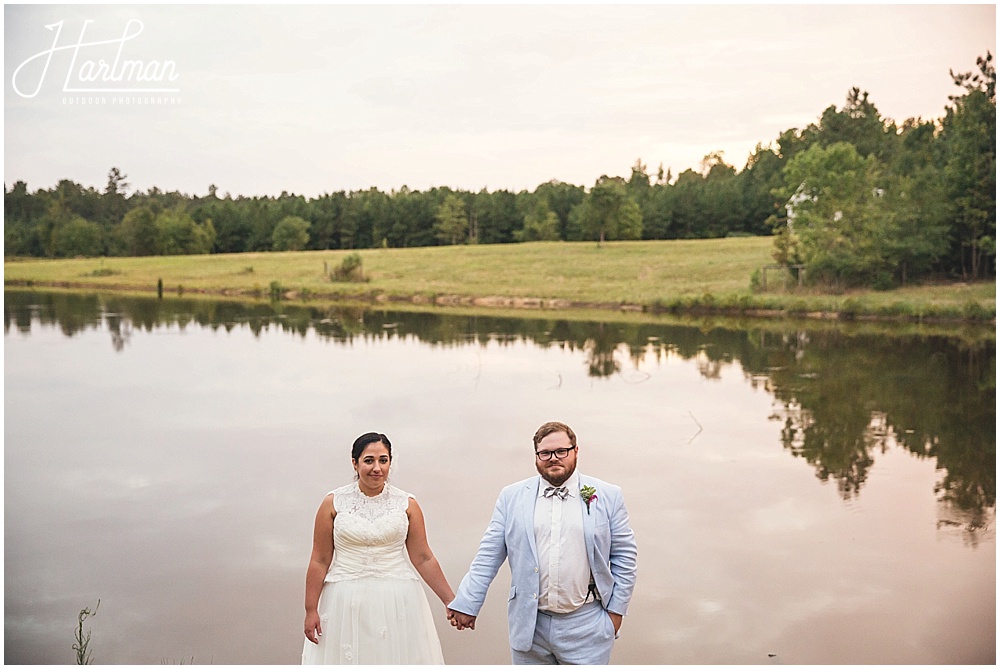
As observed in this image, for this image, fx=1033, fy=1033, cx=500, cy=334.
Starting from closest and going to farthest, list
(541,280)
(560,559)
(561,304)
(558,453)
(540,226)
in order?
(558,453), (560,559), (561,304), (541,280), (540,226)

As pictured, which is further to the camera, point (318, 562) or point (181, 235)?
point (181, 235)

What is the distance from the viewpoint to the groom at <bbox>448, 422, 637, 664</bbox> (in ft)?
14.5

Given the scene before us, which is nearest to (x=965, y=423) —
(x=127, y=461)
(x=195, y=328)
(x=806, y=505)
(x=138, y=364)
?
(x=806, y=505)

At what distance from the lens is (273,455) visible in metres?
14.4

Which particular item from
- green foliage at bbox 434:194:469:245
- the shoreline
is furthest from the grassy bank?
green foliage at bbox 434:194:469:245

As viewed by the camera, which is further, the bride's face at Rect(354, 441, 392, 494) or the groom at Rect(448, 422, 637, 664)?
the bride's face at Rect(354, 441, 392, 494)

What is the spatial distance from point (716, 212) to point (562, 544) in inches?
3146

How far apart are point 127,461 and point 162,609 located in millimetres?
6196

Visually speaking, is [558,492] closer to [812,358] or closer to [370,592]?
[370,592]

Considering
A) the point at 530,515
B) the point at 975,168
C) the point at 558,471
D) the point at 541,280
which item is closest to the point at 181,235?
the point at 541,280

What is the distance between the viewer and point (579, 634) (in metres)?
4.51

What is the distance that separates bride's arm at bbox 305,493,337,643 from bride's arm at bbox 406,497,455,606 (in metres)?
0.38

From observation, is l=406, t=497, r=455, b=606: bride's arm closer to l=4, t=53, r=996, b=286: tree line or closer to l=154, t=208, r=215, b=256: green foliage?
l=4, t=53, r=996, b=286: tree line

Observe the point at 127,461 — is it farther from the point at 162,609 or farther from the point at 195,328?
the point at 195,328
